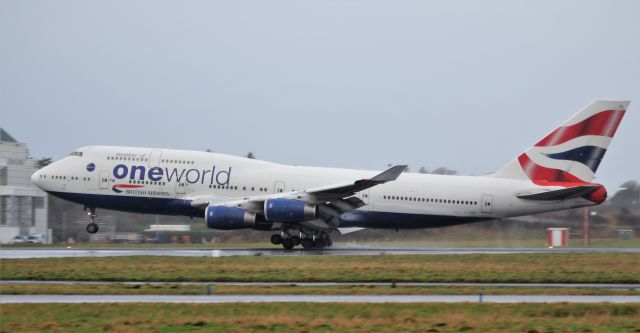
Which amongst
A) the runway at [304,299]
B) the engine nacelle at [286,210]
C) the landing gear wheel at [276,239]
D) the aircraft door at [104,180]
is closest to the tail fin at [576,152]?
the engine nacelle at [286,210]

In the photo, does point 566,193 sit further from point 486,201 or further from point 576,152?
point 486,201

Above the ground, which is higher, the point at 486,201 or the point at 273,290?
the point at 486,201

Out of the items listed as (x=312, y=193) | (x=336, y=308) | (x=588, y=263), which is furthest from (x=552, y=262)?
(x=336, y=308)

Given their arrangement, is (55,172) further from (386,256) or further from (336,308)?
(336,308)

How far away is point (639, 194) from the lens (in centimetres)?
4778

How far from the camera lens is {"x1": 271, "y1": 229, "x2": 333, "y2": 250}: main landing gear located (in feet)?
117

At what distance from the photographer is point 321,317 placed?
15805 millimetres

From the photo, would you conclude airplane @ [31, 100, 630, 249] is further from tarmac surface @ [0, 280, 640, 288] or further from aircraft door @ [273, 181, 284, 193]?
tarmac surface @ [0, 280, 640, 288]

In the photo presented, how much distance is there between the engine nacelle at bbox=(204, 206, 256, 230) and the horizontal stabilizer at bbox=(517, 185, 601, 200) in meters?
11.9

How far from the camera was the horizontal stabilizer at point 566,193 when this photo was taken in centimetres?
3588

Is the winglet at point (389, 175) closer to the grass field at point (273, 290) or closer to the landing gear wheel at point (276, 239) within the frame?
the landing gear wheel at point (276, 239)

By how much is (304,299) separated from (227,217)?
646 inches

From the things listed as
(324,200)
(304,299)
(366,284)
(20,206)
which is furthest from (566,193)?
(20,206)

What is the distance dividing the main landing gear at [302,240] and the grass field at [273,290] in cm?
1402
